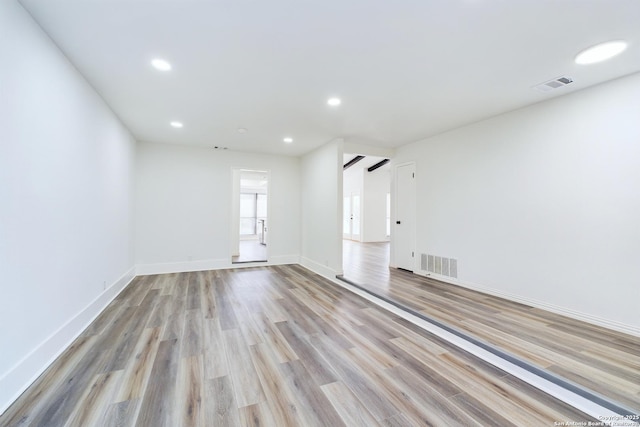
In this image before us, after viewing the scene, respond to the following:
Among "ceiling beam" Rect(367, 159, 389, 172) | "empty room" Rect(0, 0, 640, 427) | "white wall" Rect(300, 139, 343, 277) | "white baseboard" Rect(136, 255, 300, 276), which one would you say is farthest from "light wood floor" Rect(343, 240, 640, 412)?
"ceiling beam" Rect(367, 159, 389, 172)

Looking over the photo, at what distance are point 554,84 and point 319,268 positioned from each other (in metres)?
4.34

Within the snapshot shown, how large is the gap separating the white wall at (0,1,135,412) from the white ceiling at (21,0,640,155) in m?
0.30

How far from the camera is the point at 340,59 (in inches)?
91.6

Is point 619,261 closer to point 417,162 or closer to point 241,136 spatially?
point 417,162

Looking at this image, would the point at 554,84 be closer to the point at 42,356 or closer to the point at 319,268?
the point at 319,268

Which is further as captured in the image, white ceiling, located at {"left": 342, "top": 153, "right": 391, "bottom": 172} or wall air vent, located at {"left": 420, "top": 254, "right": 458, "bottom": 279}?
white ceiling, located at {"left": 342, "top": 153, "right": 391, "bottom": 172}

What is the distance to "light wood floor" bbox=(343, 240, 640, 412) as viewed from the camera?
6.13 feet

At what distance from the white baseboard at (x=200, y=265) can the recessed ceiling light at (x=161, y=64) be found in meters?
3.93

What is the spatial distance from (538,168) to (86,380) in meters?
4.97

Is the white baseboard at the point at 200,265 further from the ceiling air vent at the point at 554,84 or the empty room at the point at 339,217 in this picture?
the ceiling air vent at the point at 554,84

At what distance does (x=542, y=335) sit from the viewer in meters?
2.50

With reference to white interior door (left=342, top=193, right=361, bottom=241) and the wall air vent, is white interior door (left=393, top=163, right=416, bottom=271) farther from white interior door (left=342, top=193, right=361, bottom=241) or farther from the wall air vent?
white interior door (left=342, top=193, right=361, bottom=241)

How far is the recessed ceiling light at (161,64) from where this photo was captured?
7.80ft

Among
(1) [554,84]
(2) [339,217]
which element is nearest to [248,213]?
(2) [339,217]
